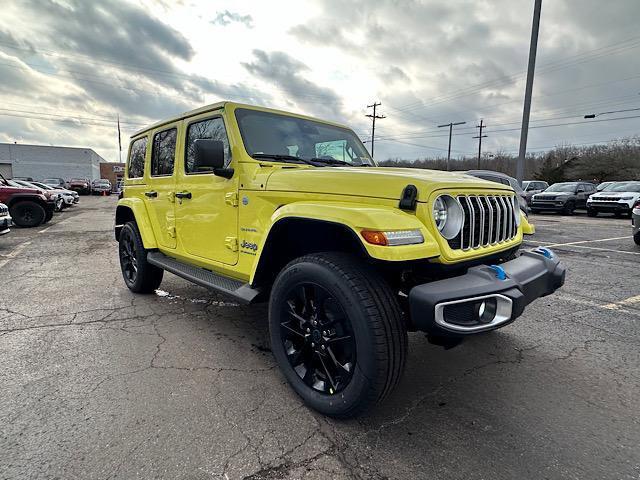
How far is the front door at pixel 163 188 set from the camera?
3977 mm

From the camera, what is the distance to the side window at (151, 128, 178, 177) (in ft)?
13.2

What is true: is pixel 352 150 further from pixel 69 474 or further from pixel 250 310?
pixel 69 474

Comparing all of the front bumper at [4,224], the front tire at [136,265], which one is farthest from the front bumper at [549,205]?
the front bumper at [4,224]

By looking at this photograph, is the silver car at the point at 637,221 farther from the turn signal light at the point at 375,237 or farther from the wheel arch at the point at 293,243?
the turn signal light at the point at 375,237

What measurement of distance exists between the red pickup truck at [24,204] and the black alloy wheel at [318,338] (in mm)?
13266

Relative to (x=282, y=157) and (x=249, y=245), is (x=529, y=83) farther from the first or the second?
(x=249, y=245)

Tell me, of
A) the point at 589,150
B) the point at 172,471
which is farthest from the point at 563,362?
the point at 589,150

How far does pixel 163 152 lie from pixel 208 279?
5.88 feet

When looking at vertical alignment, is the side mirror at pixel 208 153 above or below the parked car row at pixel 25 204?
above

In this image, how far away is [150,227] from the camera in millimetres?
4418

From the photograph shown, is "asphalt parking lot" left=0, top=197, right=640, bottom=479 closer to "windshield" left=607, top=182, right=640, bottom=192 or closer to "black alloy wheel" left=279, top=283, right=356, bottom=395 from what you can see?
"black alloy wheel" left=279, top=283, right=356, bottom=395

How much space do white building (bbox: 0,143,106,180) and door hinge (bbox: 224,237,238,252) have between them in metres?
62.3

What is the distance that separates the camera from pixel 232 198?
3.04m

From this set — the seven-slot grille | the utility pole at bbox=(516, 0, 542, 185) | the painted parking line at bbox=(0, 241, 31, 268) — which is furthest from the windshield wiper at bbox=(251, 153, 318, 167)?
the utility pole at bbox=(516, 0, 542, 185)
